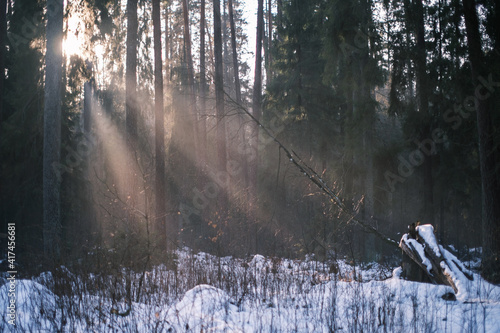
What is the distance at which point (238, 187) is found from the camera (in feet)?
66.2

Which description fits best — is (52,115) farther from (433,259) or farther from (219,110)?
(433,259)

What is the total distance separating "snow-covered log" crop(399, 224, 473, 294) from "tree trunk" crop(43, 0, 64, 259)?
968 cm

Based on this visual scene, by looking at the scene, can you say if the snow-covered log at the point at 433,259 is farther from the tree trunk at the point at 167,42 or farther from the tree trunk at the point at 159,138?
the tree trunk at the point at 167,42

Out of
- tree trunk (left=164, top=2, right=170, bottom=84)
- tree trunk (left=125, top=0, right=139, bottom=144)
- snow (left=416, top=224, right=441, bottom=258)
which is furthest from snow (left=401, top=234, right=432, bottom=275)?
tree trunk (left=164, top=2, right=170, bottom=84)

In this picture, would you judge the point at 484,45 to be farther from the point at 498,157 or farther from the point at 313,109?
the point at 313,109

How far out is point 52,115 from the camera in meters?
11.3

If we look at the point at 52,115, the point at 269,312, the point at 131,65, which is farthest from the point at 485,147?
the point at 52,115

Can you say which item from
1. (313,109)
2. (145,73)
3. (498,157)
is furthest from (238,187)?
(498,157)

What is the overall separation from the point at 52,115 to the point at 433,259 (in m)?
10.8

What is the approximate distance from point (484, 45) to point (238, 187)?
516 inches

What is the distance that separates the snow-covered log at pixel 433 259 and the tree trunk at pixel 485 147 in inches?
138

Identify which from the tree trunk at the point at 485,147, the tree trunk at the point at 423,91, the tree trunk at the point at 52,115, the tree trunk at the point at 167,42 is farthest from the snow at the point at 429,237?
the tree trunk at the point at 167,42

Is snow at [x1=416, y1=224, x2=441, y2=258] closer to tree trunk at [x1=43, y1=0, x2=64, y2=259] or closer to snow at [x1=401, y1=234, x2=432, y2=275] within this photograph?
snow at [x1=401, y1=234, x2=432, y2=275]

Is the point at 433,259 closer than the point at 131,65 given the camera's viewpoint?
Yes
